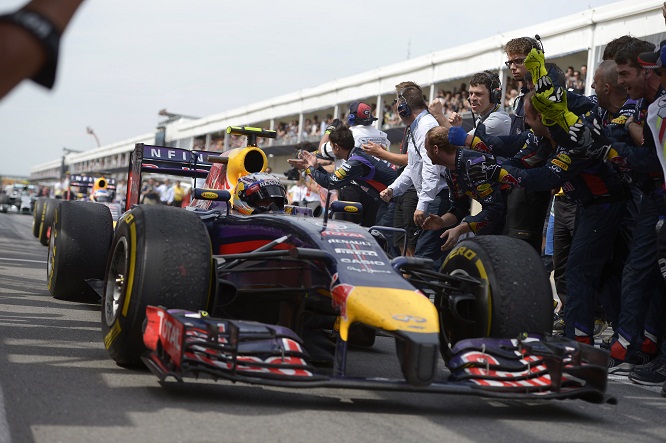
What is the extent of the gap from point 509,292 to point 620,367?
4.71 feet

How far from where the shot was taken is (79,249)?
22.8ft

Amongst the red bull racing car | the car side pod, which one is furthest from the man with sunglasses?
the car side pod

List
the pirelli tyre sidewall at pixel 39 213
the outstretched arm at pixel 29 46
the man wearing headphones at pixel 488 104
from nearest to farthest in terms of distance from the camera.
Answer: the outstretched arm at pixel 29 46, the man wearing headphones at pixel 488 104, the pirelli tyre sidewall at pixel 39 213

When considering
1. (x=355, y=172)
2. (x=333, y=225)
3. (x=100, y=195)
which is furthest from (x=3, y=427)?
(x=100, y=195)

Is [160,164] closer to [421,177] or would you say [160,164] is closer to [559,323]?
[421,177]

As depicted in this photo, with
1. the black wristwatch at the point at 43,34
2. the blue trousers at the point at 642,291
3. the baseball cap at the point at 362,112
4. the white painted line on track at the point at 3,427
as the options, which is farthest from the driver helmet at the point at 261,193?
the black wristwatch at the point at 43,34

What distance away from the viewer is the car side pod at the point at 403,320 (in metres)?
3.91

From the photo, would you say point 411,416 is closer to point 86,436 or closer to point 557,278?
point 86,436

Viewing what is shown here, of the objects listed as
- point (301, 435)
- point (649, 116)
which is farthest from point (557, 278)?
point (301, 435)

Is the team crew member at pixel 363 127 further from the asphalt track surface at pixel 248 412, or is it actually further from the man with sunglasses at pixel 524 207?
the asphalt track surface at pixel 248 412

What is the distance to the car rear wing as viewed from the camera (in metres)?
7.84

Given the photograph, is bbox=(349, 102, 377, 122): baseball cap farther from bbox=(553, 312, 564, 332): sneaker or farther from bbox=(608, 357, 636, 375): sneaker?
bbox=(608, 357, 636, 375): sneaker

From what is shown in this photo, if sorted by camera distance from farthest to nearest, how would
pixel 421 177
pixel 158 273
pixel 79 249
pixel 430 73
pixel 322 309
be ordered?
pixel 430 73, pixel 421 177, pixel 79 249, pixel 322 309, pixel 158 273

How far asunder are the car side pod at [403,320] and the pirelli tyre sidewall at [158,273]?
69cm
